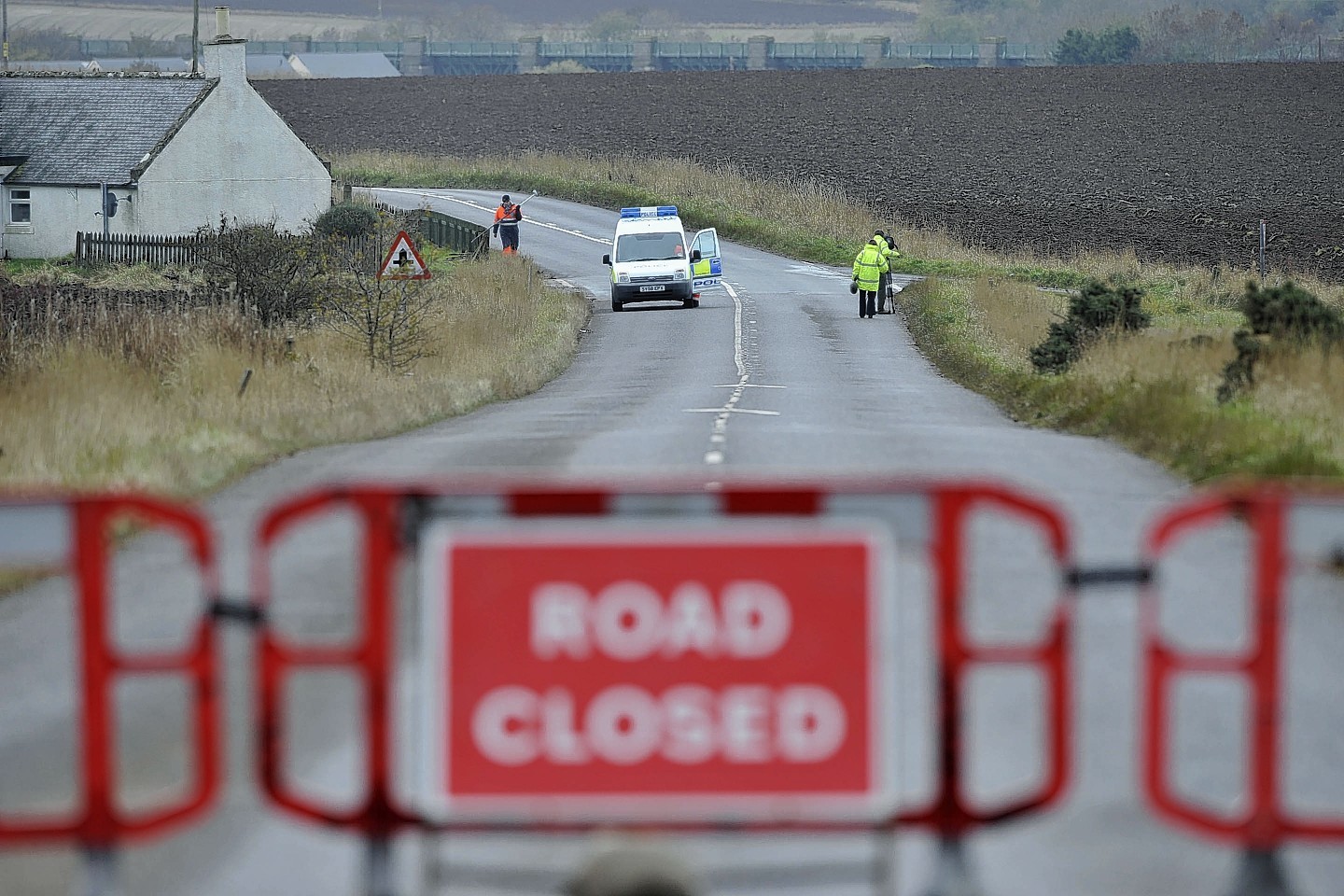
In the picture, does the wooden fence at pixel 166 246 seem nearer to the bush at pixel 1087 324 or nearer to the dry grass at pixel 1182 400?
the dry grass at pixel 1182 400

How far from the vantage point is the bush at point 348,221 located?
49.0 meters

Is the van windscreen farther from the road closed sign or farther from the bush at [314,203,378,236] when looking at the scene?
the road closed sign

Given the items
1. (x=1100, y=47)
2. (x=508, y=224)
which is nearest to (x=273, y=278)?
(x=508, y=224)

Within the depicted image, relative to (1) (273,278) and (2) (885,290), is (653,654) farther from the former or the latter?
(2) (885,290)

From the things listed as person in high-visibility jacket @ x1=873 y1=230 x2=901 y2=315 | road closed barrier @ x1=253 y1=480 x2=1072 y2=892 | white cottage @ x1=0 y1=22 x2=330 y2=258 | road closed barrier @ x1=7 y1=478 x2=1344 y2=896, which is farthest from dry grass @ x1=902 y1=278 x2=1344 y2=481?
white cottage @ x1=0 y1=22 x2=330 y2=258

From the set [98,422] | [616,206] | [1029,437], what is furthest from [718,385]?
[616,206]

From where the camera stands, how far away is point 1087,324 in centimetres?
2717

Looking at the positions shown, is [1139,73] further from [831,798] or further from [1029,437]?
[831,798]

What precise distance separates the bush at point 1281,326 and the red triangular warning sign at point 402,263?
421 inches

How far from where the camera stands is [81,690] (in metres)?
5.72

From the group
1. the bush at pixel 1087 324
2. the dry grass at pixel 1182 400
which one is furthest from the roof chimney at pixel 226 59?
the bush at pixel 1087 324

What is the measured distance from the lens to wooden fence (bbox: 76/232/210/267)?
46781 millimetres

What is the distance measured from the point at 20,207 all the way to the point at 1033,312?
29.6 m

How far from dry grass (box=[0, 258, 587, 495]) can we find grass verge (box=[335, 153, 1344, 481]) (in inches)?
285
